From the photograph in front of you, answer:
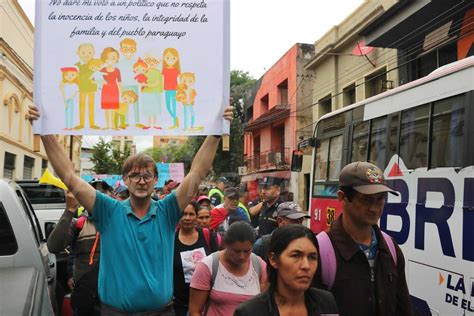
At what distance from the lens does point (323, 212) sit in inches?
311

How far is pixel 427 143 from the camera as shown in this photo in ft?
17.0

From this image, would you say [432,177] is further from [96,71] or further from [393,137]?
[96,71]

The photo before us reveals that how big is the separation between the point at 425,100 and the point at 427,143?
19.0 inches

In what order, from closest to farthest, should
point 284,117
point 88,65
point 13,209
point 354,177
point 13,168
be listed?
point 354,177, point 88,65, point 13,209, point 13,168, point 284,117

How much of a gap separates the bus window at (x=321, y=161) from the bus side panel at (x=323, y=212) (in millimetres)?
420

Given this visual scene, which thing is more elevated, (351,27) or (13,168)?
(351,27)

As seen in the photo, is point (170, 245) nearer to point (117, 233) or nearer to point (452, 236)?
point (117, 233)

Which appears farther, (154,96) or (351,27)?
(351,27)

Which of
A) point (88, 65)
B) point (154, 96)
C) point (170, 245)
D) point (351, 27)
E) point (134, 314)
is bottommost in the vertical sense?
point (134, 314)

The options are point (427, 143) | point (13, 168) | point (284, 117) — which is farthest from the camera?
point (284, 117)

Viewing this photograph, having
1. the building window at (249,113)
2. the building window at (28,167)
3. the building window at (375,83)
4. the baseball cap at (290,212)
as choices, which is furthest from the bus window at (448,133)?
the building window at (249,113)

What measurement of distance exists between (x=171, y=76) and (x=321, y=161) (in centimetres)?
564

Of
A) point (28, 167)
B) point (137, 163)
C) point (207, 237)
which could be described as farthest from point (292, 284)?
point (28, 167)

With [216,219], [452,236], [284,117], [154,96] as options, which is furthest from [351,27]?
[154,96]
